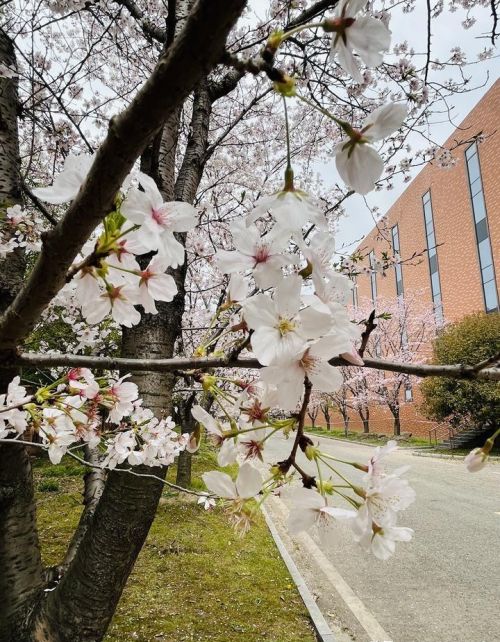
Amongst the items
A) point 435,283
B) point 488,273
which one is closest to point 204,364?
point 488,273

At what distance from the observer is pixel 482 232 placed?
19.6 meters

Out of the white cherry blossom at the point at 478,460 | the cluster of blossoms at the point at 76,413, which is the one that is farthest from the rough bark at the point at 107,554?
the white cherry blossom at the point at 478,460

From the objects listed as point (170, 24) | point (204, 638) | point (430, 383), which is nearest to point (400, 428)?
point (430, 383)

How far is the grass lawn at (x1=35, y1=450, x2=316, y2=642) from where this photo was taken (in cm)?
311

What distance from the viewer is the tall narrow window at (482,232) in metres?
19.0

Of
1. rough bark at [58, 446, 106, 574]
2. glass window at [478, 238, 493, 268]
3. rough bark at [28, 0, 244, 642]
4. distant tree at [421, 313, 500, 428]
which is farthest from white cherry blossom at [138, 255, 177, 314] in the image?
glass window at [478, 238, 493, 268]

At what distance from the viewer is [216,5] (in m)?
0.40

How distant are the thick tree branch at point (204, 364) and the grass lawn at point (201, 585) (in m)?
2.86

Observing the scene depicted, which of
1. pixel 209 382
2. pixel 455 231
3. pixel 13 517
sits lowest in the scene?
pixel 13 517

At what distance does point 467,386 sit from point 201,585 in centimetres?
1399

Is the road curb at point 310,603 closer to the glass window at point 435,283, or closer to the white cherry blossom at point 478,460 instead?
the white cherry blossom at point 478,460

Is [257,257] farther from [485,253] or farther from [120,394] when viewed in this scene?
[485,253]

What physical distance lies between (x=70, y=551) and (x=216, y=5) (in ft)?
8.82

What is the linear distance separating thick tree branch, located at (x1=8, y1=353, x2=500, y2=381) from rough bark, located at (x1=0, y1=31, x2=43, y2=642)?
1553 mm
